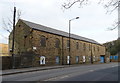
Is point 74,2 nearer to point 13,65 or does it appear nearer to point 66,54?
point 13,65

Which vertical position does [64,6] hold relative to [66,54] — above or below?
above

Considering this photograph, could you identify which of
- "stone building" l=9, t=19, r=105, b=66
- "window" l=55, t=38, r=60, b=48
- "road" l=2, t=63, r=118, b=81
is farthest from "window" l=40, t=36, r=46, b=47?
"road" l=2, t=63, r=118, b=81

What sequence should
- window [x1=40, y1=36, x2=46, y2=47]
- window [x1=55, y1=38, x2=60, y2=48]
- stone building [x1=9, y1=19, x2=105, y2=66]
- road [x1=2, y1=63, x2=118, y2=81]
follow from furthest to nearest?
window [x1=55, y1=38, x2=60, y2=48]
window [x1=40, y1=36, x2=46, y2=47]
stone building [x1=9, y1=19, x2=105, y2=66]
road [x1=2, y1=63, x2=118, y2=81]

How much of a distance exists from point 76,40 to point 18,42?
15.8 m

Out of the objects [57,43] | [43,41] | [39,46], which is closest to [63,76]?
[39,46]

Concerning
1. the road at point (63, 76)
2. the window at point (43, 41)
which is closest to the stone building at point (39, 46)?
the window at point (43, 41)

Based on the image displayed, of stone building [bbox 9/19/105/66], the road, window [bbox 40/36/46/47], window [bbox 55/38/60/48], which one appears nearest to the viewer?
the road

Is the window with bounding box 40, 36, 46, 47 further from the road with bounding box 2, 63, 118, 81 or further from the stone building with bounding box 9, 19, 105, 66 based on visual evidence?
the road with bounding box 2, 63, 118, 81

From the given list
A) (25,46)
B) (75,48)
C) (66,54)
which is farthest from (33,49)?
(75,48)

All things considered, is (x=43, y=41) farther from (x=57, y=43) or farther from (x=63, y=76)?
(x=63, y=76)

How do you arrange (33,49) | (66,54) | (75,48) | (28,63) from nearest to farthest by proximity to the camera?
(28,63) < (33,49) < (66,54) < (75,48)

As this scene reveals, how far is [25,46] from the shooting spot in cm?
3022

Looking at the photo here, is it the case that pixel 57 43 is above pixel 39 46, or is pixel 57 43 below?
above

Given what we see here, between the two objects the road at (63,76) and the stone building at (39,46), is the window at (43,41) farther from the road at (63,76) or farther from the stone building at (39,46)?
the road at (63,76)
